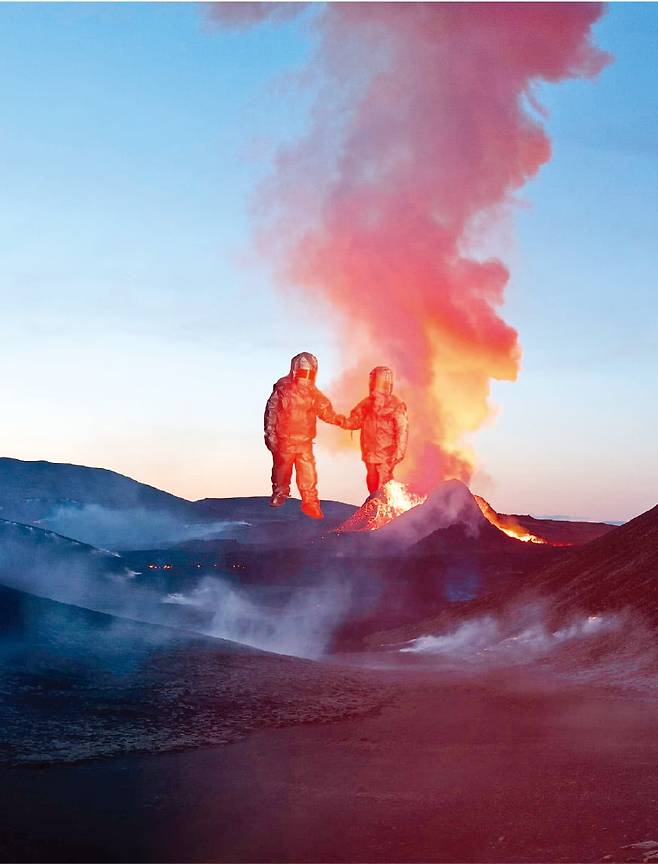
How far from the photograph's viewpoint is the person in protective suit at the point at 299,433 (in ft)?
105

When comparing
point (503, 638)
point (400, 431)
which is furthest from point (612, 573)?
point (400, 431)

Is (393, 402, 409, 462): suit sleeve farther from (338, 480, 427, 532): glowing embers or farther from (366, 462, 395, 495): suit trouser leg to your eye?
(338, 480, 427, 532): glowing embers

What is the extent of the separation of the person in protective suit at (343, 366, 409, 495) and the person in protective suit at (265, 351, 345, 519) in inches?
39.4

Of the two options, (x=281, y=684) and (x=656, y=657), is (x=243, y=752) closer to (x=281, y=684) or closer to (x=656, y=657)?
(x=281, y=684)

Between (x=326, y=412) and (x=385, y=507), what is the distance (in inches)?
1545

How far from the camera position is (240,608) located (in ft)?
204

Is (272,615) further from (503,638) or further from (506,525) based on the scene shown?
(506,525)

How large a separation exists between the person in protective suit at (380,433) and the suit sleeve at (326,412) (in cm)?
41

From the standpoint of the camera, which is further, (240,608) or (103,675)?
(240,608)

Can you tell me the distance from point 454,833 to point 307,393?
1791 centimetres

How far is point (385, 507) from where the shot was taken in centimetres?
7231

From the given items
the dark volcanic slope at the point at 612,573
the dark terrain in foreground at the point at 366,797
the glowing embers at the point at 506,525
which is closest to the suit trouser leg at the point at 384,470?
the dark terrain in foreground at the point at 366,797

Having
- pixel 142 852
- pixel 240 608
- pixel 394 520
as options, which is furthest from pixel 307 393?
pixel 394 520

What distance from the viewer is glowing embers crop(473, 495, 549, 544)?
255ft
